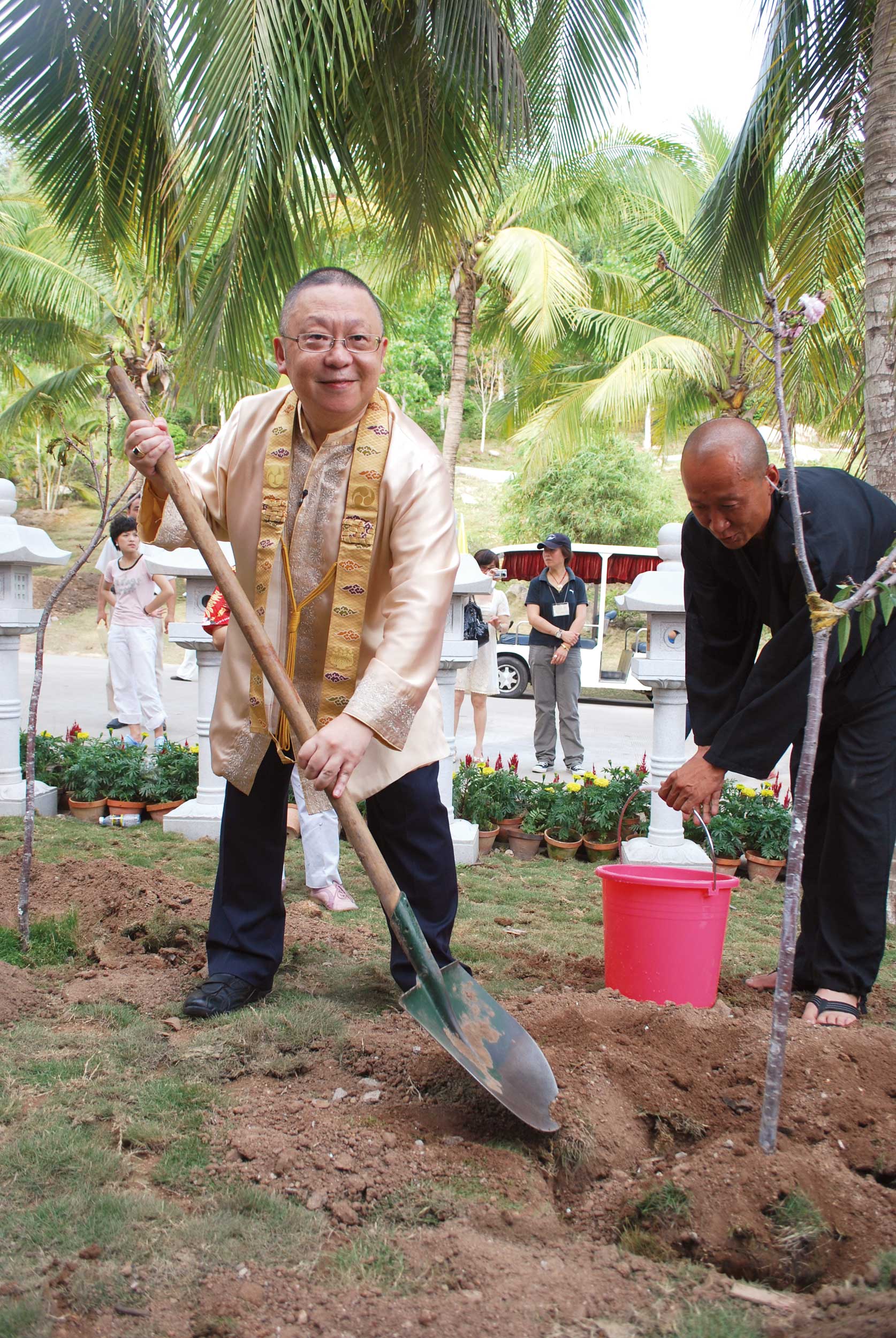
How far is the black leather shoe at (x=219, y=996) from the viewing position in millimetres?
3035

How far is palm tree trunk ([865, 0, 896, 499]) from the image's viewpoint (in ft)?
15.7

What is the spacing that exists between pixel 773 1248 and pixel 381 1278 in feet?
Result: 2.37

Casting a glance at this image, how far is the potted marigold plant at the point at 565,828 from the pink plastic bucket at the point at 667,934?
8.22ft

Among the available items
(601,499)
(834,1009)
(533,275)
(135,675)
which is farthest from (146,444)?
(601,499)

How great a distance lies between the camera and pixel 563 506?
2581 centimetres

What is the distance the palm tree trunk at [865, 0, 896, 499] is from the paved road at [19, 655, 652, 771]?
4722 millimetres

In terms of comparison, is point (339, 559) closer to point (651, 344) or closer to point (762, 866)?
point (762, 866)

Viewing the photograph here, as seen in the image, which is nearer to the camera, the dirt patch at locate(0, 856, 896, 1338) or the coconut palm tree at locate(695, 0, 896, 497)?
the dirt patch at locate(0, 856, 896, 1338)

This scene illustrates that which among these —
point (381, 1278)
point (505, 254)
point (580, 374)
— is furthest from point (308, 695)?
point (580, 374)

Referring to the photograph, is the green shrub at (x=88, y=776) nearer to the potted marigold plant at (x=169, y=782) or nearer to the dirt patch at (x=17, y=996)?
the potted marigold plant at (x=169, y=782)

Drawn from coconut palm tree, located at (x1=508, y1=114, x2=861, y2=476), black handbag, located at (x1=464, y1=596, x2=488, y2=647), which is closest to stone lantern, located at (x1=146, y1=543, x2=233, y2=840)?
black handbag, located at (x1=464, y1=596, x2=488, y2=647)

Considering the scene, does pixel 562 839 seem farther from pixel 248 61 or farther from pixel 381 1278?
pixel 248 61

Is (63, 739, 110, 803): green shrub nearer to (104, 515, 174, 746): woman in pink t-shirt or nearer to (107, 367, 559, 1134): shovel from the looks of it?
(104, 515, 174, 746): woman in pink t-shirt

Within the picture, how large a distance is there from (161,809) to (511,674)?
10.8 m
